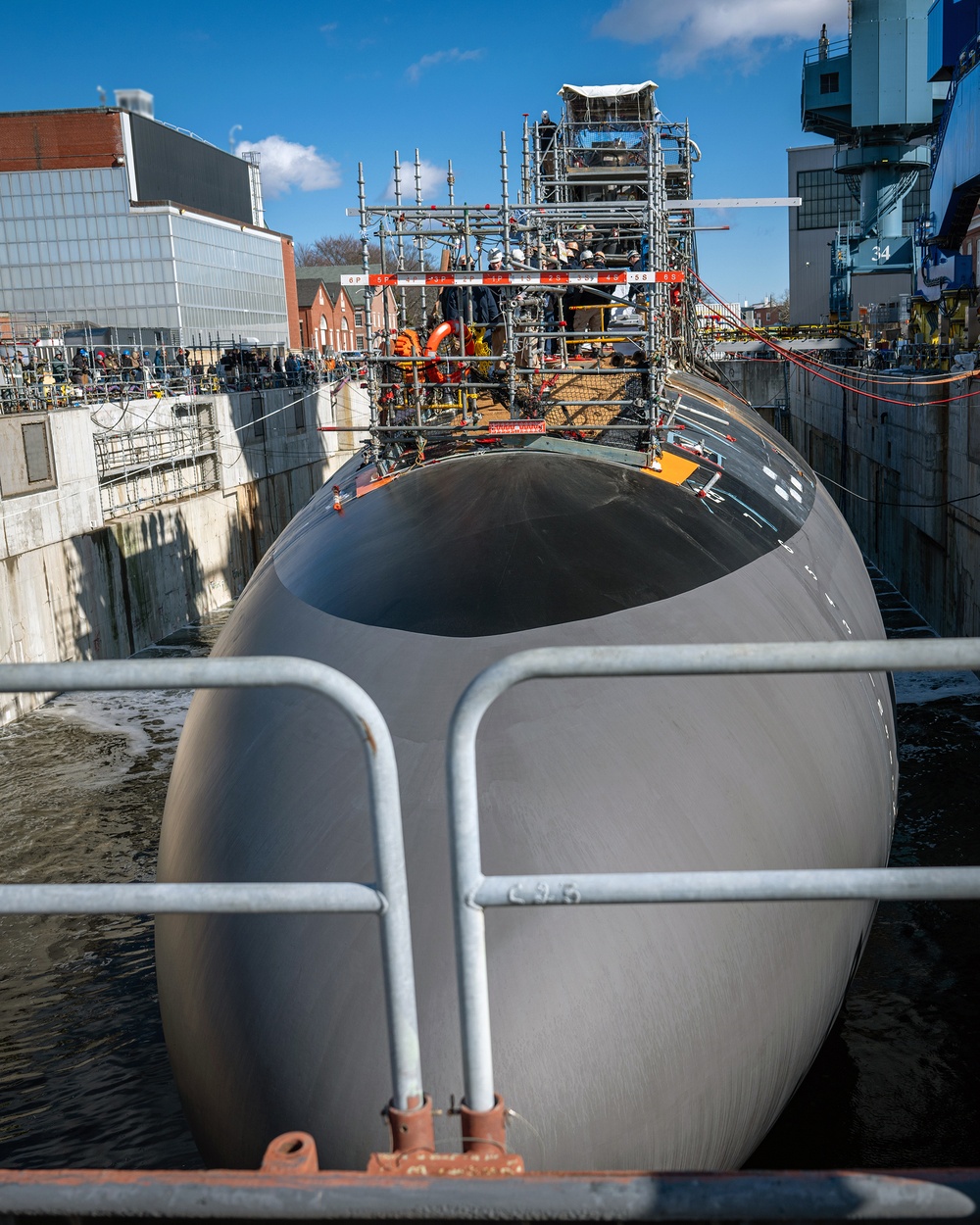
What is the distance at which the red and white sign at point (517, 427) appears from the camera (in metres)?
9.09

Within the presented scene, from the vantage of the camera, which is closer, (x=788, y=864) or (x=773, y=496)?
(x=788, y=864)

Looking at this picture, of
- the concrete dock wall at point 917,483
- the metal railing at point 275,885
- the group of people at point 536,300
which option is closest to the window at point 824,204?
the concrete dock wall at point 917,483

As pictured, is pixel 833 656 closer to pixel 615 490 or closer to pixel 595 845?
pixel 595 845

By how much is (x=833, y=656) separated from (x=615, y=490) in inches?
206

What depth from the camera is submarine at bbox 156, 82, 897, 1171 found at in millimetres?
3945

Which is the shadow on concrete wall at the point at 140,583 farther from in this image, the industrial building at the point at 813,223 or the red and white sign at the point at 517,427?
the industrial building at the point at 813,223

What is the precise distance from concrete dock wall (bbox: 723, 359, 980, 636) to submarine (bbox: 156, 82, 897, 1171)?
1489cm

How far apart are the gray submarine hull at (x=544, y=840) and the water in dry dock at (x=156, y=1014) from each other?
7.75 feet

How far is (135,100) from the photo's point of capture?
72.9m

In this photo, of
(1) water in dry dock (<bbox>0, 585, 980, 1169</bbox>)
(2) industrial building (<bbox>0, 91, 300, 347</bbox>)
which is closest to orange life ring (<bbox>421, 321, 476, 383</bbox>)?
(1) water in dry dock (<bbox>0, 585, 980, 1169</bbox>)

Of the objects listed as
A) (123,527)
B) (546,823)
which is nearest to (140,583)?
(123,527)

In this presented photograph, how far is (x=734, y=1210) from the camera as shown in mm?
2389

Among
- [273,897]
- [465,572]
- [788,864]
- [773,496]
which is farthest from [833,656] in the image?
[773,496]

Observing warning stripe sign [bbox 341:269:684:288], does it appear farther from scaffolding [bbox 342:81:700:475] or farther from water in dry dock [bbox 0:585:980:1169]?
water in dry dock [bbox 0:585:980:1169]
